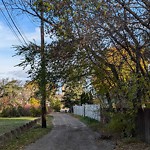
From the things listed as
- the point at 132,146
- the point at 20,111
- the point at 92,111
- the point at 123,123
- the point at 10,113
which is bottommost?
the point at 132,146

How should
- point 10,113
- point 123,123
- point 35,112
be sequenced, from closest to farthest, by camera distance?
1. point 123,123
2. point 35,112
3. point 10,113

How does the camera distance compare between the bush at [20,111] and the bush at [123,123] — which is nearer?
the bush at [123,123]

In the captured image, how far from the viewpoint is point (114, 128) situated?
1933cm

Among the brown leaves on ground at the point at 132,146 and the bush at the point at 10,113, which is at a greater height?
the bush at the point at 10,113

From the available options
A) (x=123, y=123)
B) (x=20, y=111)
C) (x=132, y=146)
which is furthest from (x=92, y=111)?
(x=20, y=111)

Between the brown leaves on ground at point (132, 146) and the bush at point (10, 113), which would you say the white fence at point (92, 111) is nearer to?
the brown leaves on ground at point (132, 146)

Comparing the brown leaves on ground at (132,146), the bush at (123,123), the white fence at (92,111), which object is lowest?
the brown leaves on ground at (132,146)

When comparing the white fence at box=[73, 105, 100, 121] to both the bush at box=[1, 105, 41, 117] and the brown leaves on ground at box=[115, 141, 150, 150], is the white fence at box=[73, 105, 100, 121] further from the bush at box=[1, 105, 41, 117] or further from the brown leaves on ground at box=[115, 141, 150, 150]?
the bush at box=[1, 105, 41, 117]

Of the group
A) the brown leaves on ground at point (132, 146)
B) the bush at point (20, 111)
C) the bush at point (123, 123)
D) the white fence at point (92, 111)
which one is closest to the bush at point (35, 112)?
the bush at point (20, 111)

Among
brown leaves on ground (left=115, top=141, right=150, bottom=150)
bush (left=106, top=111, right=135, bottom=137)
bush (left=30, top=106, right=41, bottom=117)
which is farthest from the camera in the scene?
bush (left=30, top=106, right=41, bottom=117)

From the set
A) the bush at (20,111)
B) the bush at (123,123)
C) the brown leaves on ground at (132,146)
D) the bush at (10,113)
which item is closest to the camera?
the brown leaves on ground at (132,146)

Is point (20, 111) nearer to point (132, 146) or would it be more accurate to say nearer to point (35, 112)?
point (35, 112)

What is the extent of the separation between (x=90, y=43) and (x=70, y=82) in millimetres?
8388

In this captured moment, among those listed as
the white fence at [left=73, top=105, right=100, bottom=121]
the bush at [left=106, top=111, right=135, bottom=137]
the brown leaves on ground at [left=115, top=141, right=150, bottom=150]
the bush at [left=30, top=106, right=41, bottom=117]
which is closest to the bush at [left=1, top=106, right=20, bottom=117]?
the bush at [left=30, top=106, right=41, bottom=117]
